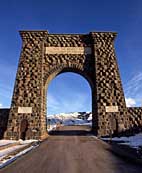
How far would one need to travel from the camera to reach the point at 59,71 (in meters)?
26.0

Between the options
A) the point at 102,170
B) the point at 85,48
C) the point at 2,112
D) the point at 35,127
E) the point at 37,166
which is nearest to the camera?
the point at 102,170

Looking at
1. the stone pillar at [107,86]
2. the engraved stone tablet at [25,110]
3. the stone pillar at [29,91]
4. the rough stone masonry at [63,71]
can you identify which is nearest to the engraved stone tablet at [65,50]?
the rough stone masonry at [63,71]

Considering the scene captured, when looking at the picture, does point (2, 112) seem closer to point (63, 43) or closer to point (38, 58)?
point (38, 58)

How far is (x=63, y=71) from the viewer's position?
26719 mm

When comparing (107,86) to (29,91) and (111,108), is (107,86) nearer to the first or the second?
(111,108)

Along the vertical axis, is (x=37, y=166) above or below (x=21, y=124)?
below

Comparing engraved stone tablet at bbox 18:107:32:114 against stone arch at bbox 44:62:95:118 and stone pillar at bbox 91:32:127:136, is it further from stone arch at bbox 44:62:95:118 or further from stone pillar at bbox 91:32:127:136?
stone pillar at bbox 91:32:127:136

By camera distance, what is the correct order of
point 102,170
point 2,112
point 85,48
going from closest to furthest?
point 102,170
point 2,112
point 85,48

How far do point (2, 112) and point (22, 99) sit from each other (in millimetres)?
2897

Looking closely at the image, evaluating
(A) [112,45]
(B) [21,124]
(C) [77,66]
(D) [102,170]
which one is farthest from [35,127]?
(D) [102,170]

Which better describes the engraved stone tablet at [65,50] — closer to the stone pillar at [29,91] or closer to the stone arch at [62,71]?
the stone arch at [62,71]

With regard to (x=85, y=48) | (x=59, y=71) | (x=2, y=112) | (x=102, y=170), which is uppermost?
(x=85, y=48)

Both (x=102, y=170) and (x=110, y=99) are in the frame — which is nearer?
(x=102, y=170)

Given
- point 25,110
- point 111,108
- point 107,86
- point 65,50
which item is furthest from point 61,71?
point 111,108
